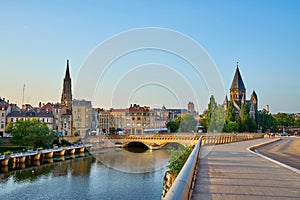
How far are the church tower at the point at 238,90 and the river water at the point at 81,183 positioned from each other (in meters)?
84.5

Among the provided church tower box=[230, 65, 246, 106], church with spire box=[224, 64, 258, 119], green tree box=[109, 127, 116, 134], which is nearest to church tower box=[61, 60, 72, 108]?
green tree box=[109, 127, 116, 134]

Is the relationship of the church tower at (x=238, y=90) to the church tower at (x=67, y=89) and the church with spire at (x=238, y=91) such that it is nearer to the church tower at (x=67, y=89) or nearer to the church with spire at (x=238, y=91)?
the church with spire at (x=238, y=91)

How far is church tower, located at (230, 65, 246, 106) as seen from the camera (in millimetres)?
114950

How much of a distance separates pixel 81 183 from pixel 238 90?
96747mm

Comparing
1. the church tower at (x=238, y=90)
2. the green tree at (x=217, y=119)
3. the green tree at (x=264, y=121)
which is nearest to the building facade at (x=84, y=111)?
the green tree at (x=217, y=119)

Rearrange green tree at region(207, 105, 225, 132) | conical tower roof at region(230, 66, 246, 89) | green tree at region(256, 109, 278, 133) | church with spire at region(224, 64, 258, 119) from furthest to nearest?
conical tower roof at region(230, 66, 246, 89) < church with spire at region(224, 64, 258, 119) < green tree at region(256, 109, 278, 133) < green tree at region(207, 105, 225, 132)

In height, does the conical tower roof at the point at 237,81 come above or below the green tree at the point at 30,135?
above

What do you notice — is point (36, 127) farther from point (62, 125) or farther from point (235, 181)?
point (235, 181)

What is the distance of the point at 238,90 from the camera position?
11488cm

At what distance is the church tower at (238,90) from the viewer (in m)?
115

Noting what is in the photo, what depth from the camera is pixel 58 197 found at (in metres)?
21.9

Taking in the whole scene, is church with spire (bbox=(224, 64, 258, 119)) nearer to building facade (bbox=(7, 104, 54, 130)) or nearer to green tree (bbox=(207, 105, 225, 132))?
green tree (bbox=(207, 105, 225, 132))

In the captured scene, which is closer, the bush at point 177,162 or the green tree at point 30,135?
the bush at point 177,162

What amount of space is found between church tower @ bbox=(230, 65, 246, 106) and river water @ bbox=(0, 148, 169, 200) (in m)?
84.5
